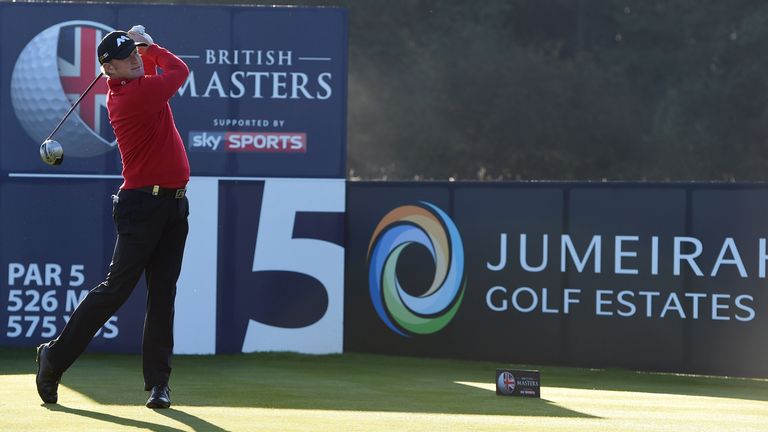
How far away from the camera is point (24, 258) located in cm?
1078

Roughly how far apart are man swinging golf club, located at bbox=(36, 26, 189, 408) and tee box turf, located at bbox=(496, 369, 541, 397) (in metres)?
1.87

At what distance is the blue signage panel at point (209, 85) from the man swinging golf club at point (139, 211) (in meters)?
4.26

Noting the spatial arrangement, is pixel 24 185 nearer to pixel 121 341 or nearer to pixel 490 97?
pixel 121 341

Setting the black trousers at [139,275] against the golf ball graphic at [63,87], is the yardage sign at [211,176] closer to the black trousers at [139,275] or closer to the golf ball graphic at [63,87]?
the golf ball graphic at [63,87]

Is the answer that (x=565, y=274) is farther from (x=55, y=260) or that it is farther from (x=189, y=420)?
(x=189, y=420)

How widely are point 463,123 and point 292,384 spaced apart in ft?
110

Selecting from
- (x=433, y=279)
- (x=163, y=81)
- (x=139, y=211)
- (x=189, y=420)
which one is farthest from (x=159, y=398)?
(x=433, y=279)

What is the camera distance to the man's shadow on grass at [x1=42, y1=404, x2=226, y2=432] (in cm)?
554

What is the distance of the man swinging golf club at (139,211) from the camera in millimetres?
6375

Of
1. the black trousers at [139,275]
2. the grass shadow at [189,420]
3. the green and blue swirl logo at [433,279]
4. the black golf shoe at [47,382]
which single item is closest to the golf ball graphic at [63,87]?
the green and blue swirl logo at [433,279]

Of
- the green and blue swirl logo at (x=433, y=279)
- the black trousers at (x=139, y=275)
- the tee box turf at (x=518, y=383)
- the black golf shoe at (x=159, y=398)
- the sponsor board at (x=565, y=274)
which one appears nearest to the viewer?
the black golf shoe at (x=159, y=398)

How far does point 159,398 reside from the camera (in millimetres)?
6316

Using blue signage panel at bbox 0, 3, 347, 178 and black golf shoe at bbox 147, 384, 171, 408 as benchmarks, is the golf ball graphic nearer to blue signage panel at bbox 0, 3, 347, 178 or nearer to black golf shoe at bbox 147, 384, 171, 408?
blue signage panel at bbox 0, 3, 347, 178

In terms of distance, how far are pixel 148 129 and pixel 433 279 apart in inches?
187
